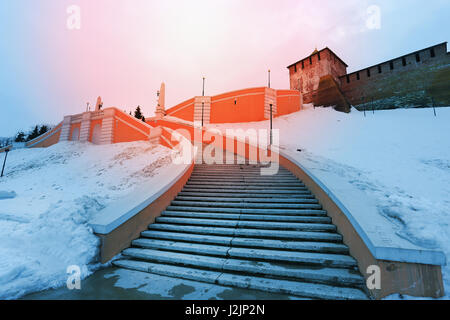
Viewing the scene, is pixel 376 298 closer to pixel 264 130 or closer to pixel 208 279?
pixel 208 279

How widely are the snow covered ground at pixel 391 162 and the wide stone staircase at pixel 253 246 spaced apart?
94cm

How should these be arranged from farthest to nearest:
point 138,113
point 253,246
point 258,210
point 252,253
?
point 138,113
point 258,210
point 253,246
point 252,253

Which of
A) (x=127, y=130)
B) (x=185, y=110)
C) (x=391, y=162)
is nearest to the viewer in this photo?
(x=391, y=162)

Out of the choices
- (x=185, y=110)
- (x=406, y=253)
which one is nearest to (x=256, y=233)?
(x=406, y=253)

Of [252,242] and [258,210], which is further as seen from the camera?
[258,210]

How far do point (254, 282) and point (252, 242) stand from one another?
0.90 metres

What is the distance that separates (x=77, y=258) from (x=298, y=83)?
34.2 metres

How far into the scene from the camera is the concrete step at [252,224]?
395cm

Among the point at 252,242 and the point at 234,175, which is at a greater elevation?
the point at 234,175

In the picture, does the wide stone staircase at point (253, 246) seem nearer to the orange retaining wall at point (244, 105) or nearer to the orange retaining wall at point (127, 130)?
the orange retaining wall at point (127, 130)

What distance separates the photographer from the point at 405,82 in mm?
22562

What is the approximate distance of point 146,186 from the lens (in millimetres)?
5410

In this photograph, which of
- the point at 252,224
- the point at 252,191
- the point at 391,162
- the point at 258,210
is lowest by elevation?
the point at 252,224

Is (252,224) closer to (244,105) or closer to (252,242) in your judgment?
(252,242)
